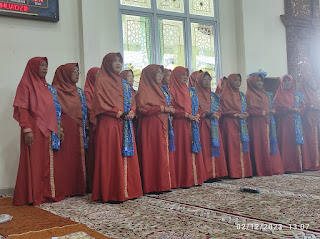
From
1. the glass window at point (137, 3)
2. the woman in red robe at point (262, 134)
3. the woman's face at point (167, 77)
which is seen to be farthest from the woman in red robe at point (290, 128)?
the glass window at point (137, 3)

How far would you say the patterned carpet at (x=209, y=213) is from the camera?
2357 millimetres

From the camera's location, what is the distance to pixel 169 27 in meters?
6.63

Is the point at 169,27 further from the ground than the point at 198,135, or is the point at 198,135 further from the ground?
the point at 169,27

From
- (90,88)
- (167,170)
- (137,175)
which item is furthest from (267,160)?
(90,88)

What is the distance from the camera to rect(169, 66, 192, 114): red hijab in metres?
4.49

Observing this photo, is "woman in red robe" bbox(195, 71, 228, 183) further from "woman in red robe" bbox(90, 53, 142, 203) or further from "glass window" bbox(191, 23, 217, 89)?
"glass window" bbox(191, 23, 217, 89)

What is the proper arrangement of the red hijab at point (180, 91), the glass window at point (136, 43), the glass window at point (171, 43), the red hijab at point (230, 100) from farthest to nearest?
1. the glass window at point (171, 43)
2. the glass window at point (136, 43)
3. the red hijab at point (230, 100)
4. the red hijab at point (180, 91)

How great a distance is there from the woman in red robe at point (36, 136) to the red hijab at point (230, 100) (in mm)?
2359

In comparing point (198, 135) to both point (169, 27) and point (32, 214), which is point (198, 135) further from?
point (169, 27)

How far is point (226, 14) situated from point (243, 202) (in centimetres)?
485

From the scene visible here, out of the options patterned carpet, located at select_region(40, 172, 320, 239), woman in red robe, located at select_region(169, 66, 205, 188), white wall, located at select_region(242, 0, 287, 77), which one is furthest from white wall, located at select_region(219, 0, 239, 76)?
patterned carpet, located at select_region(40, 172, 320, 239)

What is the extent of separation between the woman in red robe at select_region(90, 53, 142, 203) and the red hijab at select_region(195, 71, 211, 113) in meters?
1.37

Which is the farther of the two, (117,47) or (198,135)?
(117,47)

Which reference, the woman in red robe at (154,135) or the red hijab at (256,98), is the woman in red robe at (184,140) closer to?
the woman in red robe at (154,135)
